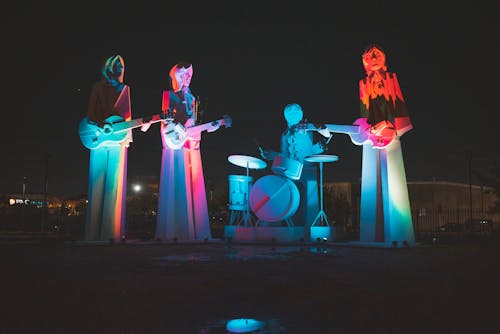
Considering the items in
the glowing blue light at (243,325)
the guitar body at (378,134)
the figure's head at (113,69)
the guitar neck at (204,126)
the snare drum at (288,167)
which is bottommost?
the glowing blue light at (243,325)

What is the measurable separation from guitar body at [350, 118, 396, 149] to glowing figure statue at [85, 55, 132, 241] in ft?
38.3

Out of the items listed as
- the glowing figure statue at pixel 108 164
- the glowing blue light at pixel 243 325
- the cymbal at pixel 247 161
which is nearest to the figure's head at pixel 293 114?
the cymbal at pixel 247 161

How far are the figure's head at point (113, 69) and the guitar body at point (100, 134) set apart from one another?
203 cm

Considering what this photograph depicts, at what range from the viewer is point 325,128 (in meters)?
23.5

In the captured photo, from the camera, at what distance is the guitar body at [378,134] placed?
21.8 meters

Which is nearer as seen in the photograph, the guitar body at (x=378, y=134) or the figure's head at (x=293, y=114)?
the guitar body at (x=378, y=134)

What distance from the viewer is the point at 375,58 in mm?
22578

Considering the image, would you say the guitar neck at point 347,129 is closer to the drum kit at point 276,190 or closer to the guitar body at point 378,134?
the guitar body at point 378,134

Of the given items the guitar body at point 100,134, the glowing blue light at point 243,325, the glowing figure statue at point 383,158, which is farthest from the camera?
the guitar body at point 100,134

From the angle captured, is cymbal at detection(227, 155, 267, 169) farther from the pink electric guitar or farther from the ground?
the ground

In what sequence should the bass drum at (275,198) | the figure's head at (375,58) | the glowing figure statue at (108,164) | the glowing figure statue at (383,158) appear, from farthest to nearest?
the bass drum at (275,198) < the glowing figure statue at (108,164) < the figure's head at (375,58) < the glowing figure statue at (383,158)

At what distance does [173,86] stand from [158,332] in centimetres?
2121

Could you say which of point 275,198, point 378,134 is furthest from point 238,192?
point 378,134

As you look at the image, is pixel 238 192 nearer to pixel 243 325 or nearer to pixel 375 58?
pixel 375 58
